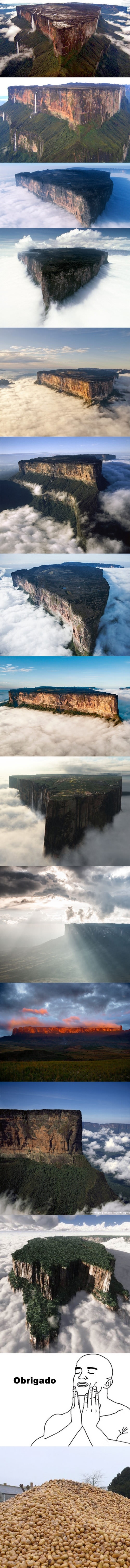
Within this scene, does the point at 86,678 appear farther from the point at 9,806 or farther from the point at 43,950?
the point at 43,950

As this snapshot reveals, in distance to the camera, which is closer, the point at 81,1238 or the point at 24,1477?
the point at 24,1477

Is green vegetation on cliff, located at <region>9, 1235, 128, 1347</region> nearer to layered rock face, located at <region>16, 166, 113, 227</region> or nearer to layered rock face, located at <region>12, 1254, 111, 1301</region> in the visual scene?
layered rock face, located at <region>12, 1254, 111, 1301</region>

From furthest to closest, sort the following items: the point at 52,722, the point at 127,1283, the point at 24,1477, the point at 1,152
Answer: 1. the point at 1,152
2. the point at 52,722
3. the point at 127,1283
4. the point at 24,1477

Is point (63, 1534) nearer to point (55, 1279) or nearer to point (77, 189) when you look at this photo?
point (55, 1279)

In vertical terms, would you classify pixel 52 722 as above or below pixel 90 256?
below

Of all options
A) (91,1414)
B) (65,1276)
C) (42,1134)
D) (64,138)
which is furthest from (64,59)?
(91,1414)

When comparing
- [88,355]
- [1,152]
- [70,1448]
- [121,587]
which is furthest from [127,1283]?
[1,152]

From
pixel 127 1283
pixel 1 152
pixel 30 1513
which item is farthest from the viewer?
pixel 1 152
